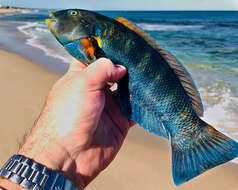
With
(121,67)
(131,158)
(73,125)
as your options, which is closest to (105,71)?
(121,67)

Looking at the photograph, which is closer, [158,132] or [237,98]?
[158,132]

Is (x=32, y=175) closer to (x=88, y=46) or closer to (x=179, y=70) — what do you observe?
(x=88, y=46)

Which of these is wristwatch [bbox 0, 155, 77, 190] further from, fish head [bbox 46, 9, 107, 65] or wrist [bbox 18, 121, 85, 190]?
fish head [bbox 46, 9, 107, 65]

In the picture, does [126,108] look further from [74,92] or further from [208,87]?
[208,87]

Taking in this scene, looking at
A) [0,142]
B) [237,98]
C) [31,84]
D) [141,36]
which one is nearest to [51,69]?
[31,84]

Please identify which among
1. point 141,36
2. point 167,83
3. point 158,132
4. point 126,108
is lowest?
point 158,132

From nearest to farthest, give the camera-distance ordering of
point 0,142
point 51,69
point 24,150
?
point 24,150
point 0,142
point 51,69

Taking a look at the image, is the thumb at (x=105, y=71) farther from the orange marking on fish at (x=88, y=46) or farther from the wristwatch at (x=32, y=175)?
the wristwatch at (x=32, y=175)
